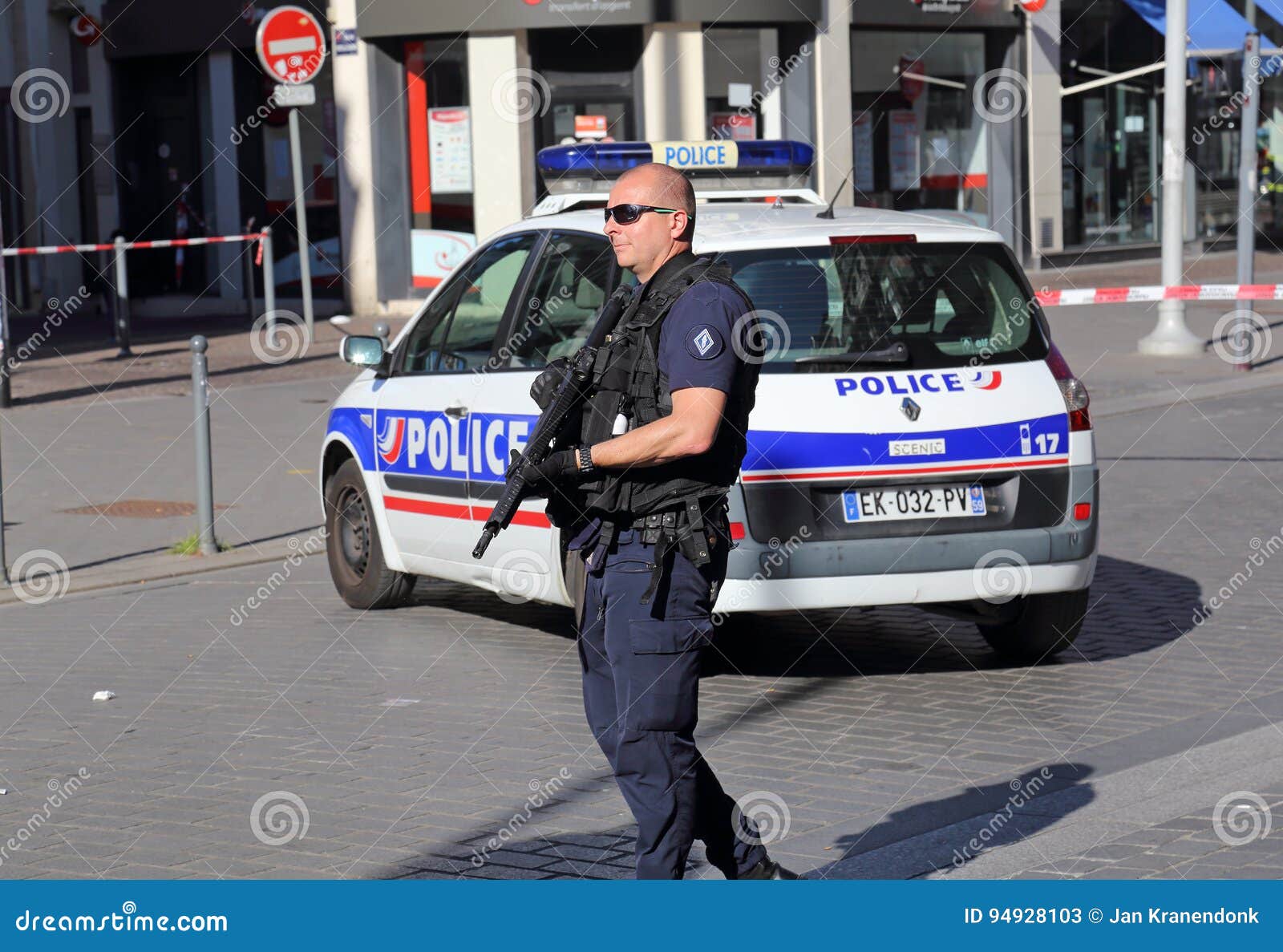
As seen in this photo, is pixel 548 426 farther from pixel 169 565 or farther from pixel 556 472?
pixel 169 565

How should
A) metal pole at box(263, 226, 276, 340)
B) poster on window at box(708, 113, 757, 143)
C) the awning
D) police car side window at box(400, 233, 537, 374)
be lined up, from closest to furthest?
police car side window at box(400, 233, 537, 374)
metal pole at box(263, 226, 276, 340)
poster on window at box(708, 113, 757, 143)
the awning

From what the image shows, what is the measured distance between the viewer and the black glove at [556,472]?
4191 millimetres

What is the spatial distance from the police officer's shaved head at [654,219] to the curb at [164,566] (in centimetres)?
603

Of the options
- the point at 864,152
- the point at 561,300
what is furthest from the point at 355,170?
the point at 561,300

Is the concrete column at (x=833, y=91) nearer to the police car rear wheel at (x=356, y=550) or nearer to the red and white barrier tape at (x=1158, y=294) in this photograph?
the red and white barrier tape at (x=1158, y=294)

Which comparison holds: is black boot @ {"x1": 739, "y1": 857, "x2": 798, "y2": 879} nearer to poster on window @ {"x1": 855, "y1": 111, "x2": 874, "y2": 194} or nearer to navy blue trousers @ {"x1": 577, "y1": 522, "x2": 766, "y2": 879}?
navy blue trousers @ {"x1": 577, "y1": 522, "x2": 766, "y2": 879}

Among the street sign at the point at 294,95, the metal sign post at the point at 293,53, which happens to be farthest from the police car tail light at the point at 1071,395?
the street sign at the point at 294,95

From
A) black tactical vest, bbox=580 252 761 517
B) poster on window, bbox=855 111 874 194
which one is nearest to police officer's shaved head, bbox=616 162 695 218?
black tactical vest, bbox=580 252 761 517

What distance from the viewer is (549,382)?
431cm

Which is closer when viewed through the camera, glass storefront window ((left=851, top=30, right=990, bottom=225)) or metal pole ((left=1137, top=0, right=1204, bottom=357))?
metal pole ((left=1137, top=0, right=1204, bottom=357))

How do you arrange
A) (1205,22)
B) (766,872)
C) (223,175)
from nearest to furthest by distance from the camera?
(766,872)
(223,175)
(1205,22)

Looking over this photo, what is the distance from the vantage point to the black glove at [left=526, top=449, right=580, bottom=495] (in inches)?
165

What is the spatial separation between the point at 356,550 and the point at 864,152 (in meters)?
20.7

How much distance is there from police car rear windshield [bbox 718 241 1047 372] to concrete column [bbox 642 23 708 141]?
18626mm
